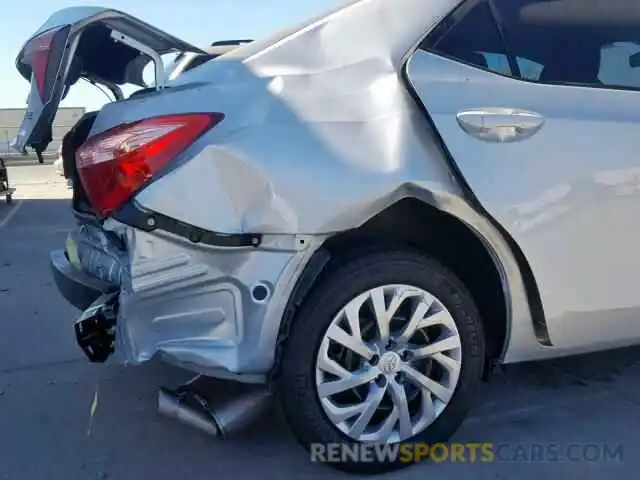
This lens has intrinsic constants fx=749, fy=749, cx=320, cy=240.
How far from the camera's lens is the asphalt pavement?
2850mm

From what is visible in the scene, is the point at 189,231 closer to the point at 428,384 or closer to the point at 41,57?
the point at 41,57

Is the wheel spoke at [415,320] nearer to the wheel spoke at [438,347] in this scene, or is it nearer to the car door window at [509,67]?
the wheel spoke at [438,347]

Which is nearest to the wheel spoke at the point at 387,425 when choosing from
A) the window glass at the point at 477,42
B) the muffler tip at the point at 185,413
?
the muffler tip at the point at 185,413

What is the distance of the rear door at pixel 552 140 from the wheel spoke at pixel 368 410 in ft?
2.34

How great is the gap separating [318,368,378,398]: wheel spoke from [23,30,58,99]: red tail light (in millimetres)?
1453

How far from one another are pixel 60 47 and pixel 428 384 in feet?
5.98

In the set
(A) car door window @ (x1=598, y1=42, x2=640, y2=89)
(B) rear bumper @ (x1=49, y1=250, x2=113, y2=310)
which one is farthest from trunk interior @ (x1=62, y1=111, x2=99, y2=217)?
(A) car door window @ (x1=598, y1=42, x2=640, y2=89)

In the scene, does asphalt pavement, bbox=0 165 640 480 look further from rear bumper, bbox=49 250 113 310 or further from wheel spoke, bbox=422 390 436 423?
rear bumper, bbox=49 250 113 310

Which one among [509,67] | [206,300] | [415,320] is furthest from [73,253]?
[509,67]

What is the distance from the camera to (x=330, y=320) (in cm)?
262

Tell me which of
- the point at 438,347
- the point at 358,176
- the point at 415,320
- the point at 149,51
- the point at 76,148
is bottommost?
the point at 438,347

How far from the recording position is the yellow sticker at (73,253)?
10.6 ft

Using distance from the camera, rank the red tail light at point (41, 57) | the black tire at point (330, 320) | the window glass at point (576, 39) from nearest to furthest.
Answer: the black tire at point (330, 320) < the red tail light at point (41, 57) < the window glass at point (576, 39)

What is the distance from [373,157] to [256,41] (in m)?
0.86
